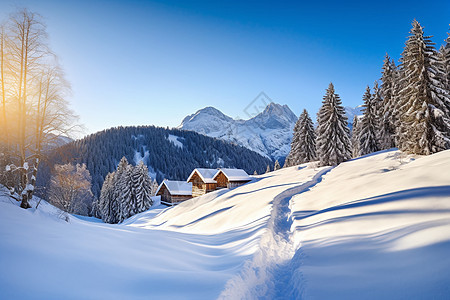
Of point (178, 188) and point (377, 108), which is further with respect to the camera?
point (178, 188)

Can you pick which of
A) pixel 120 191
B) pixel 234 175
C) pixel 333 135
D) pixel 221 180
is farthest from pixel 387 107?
pixel 120 191

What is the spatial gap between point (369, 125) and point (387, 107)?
5.45m

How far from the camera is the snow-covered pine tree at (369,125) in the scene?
121ft

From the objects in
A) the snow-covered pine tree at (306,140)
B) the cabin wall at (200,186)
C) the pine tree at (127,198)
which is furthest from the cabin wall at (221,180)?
the pine tree at (127,198)

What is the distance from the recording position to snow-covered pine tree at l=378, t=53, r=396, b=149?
1273 inches

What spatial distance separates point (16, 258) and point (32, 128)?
20.7 feet

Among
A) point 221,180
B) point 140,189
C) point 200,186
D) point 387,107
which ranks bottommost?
point 140,189

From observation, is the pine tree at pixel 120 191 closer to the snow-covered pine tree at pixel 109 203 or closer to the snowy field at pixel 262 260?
the snow-covered pine tree at pixel 109 203

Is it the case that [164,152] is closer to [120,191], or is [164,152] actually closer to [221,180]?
[120,191]

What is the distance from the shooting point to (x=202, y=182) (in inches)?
1597

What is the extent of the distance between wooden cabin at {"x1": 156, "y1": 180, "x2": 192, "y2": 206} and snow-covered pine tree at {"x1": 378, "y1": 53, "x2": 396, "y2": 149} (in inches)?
1445

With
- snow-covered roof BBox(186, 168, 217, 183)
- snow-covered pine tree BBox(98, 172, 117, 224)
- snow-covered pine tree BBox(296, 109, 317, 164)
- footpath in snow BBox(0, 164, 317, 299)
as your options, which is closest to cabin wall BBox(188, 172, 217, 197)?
snow-covered roof BBox(186, 168, 217, 183)

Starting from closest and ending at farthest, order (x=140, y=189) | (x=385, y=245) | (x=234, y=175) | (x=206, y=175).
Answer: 1. (x=385, y=245)
2. (x=234, y=175)
3. (x=206, y=175)
4. (x=140, y=189)

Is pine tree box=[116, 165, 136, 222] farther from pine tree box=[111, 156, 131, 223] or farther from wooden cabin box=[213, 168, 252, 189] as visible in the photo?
wooden cabin box=[213, 168, 252, 189]
